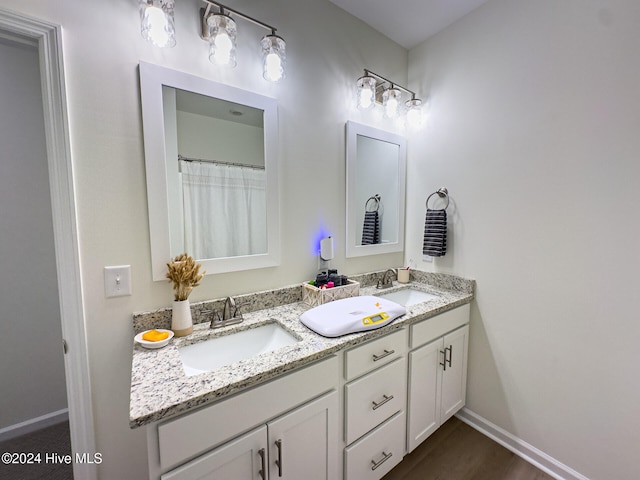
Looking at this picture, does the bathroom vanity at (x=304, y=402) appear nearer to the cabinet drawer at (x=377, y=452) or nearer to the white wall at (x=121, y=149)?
the cabinet drawer at (x=377, y=452)

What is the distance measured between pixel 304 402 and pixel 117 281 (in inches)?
35.7

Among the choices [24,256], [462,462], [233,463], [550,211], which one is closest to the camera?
[233,463]

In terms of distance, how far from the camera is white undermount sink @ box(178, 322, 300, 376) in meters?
1.09

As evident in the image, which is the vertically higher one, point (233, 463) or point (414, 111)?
point (414, 111)

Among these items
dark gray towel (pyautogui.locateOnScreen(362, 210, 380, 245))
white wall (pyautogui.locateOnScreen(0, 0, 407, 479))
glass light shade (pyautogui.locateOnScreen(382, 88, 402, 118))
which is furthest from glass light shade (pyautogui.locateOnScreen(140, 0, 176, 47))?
A: dark gray towel (pyautogui.locateOnScreen(362, 210, 380, 245))

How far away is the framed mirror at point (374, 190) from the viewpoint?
1.82 meters

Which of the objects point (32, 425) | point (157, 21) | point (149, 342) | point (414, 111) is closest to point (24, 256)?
point (32, 425)

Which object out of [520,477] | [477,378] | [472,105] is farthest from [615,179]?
[520,477]

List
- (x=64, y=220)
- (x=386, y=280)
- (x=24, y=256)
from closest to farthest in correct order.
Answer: (x=64, y=220) < (x=24, y=256) < (x=386, y=280)

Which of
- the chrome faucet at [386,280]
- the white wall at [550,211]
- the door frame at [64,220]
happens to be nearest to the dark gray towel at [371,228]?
the chrome faucet at [386,280]

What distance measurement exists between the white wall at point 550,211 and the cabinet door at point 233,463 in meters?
1.55

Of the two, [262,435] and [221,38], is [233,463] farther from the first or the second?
[221,38]

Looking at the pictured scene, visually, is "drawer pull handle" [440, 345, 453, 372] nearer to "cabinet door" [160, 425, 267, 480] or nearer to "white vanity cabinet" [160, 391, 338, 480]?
"white vanity cabinet" [160, 391, 338, 480]

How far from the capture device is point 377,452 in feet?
4.29
